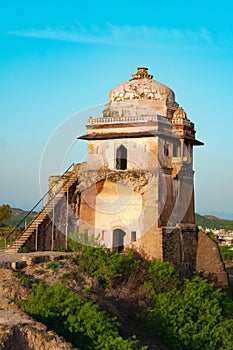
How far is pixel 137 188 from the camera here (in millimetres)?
21484

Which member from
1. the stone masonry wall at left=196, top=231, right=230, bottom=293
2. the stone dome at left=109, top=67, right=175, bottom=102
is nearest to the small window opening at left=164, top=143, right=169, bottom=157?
the stone dome at left=109, top=67, right=175, bottom=102

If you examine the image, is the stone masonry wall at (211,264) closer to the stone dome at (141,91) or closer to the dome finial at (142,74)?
the stone dome at (141,91)

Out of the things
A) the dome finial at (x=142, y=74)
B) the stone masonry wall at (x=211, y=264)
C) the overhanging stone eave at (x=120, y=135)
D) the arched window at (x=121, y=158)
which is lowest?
the stone masonry wall at (x=211, y=264)

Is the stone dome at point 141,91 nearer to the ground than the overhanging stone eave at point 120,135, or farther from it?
farther from it

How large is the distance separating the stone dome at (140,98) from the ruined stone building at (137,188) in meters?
0.03

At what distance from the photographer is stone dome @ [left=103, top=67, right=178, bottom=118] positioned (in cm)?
2256

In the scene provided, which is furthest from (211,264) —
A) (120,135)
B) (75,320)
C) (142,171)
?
(75,320)

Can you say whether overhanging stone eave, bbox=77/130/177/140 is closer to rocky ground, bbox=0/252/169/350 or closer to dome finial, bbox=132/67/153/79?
dome finial, bbox=132/67/153/79

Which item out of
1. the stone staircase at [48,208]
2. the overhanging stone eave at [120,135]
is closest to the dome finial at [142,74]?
the overhanging stone eave at [120,135]

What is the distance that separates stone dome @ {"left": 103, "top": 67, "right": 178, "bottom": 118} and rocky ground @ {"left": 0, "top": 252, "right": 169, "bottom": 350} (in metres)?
6.32

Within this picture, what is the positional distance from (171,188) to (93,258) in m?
4.84

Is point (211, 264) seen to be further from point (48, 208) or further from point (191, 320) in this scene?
point (191, 320)

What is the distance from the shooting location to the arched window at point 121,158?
73.3 feet

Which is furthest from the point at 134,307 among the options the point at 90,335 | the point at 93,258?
the point at 90,335
